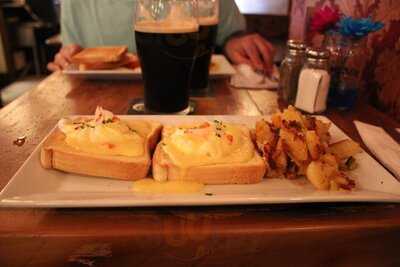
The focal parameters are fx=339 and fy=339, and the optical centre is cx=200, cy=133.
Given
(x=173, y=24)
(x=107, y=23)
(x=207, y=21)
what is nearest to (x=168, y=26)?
(x=173, y=24)

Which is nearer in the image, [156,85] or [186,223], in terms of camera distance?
[186,223]

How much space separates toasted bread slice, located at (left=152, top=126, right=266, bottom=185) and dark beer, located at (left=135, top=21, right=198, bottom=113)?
0.38m

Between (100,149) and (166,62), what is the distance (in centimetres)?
40

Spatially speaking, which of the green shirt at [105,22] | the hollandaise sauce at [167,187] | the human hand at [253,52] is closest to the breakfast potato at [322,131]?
the hollandaise sauce at [167,187]

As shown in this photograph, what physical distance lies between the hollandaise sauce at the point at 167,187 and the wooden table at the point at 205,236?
1.7 inches

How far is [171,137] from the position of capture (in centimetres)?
68

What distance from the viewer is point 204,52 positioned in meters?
1.15

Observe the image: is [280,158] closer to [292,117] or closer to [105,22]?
[292,117]

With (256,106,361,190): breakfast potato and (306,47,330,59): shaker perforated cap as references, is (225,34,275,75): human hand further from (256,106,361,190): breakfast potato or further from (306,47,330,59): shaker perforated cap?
(256,106,361,190): breakfast potato

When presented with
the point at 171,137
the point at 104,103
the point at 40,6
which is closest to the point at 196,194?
the point at 171,137

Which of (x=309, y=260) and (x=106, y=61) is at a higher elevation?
(x=106, y=61)

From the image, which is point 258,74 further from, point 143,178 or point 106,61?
point 143,178

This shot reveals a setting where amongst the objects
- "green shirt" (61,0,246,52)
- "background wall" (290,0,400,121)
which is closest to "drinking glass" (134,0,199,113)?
"background wall" (290,0,400,121)

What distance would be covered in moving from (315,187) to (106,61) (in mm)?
952
